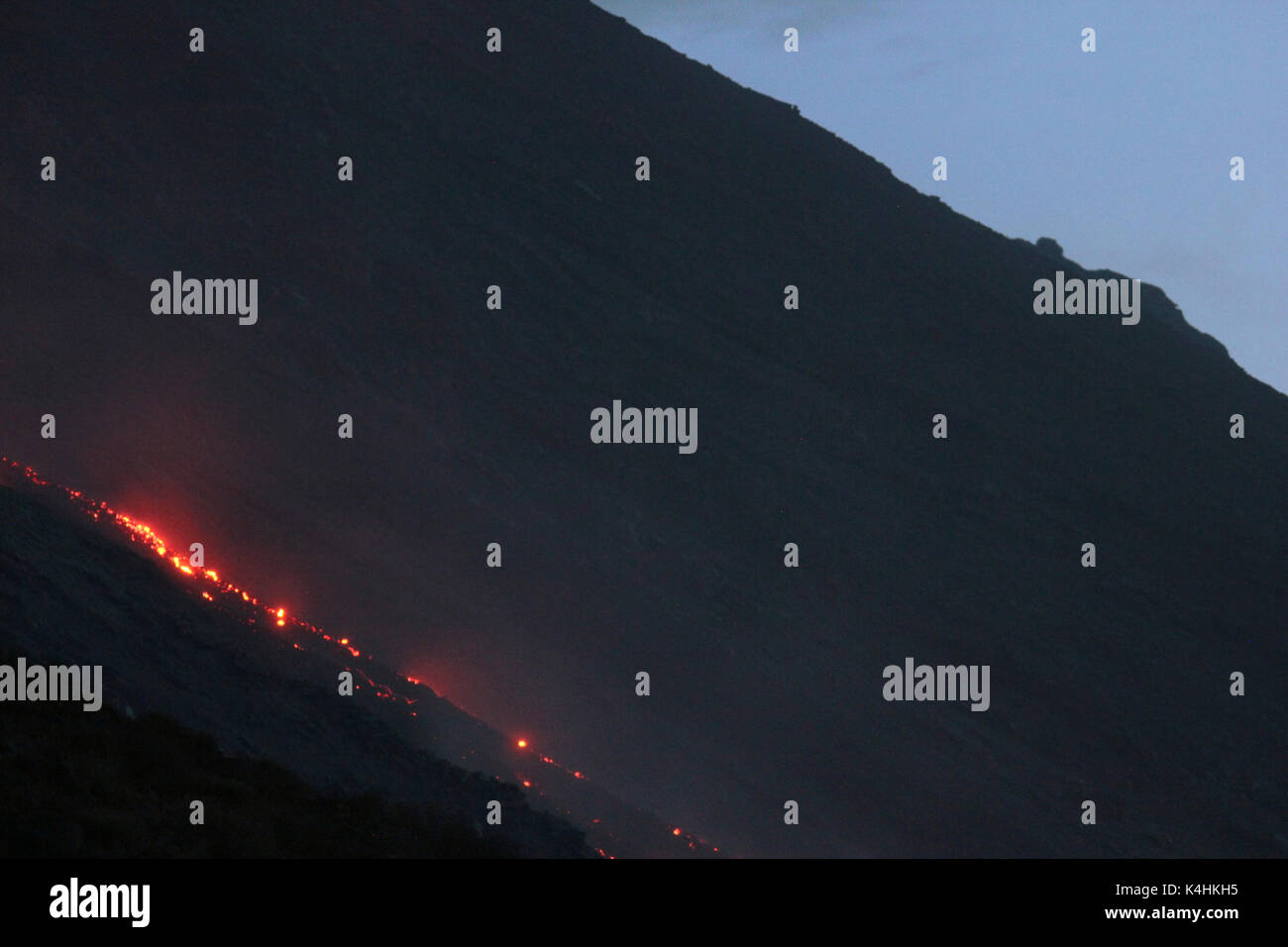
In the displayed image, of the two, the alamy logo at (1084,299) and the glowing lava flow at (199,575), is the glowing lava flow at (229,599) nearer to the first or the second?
the glowing lava flow at (199,575)

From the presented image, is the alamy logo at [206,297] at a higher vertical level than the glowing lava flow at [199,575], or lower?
higher

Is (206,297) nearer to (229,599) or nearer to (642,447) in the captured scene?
(642,447)

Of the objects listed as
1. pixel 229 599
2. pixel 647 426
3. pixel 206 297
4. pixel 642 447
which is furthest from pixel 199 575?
pixel 647 426

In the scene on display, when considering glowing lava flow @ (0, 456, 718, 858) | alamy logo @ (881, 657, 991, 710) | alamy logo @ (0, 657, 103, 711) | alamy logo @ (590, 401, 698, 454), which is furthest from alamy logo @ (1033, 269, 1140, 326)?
alamy logo @ (0, 657, 103, 711)

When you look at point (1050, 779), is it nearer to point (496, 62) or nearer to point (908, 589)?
point (908, 589)

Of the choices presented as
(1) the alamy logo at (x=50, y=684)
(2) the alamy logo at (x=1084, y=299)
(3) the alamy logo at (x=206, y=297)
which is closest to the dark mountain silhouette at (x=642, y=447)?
(3) the alamy logo at (x=206, y=297)
